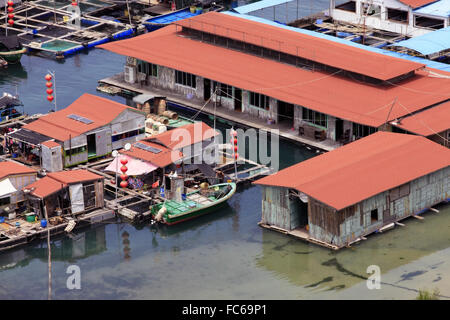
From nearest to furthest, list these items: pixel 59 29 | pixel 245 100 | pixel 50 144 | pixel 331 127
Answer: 1. pixel 50 144
2. pixel 331 127
3. pixel 245 100
4. pixel 59 29

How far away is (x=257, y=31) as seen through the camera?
106 metres

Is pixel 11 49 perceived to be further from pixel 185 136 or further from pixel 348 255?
pixel 348 255

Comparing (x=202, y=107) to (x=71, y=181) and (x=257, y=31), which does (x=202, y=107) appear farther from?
(x=71, y=181)

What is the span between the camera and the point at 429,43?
107 meters

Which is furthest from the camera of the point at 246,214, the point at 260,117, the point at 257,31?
the point at 257,31

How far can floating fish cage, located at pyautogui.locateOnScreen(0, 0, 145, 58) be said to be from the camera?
397ft

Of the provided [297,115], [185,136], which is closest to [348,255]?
[185,136]

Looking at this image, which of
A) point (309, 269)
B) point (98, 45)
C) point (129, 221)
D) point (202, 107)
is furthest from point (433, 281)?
point (98, 45)

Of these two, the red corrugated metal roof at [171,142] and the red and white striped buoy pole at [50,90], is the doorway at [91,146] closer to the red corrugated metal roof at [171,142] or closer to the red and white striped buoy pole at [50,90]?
the red corrugated metal roof at [171,142]

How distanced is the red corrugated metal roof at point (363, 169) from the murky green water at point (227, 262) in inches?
149

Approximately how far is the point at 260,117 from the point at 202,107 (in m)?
5.97

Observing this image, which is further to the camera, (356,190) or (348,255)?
(356,190)


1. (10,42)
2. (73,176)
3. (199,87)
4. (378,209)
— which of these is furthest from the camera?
(10,42)

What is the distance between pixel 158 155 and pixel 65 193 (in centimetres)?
919
